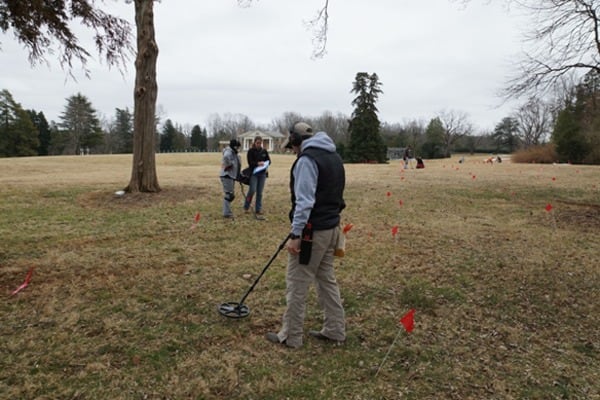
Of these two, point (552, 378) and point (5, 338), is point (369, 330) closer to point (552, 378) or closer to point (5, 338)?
point (552, 378)

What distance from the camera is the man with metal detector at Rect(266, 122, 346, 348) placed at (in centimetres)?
338

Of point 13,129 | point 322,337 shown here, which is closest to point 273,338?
point 322,337

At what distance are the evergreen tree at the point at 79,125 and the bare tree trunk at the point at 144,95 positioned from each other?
64829 mm

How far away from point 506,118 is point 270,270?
93.5 meters

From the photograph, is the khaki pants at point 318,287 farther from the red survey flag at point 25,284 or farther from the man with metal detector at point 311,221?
the red survey flag at point 25,284

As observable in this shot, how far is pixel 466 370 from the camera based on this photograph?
3.47 m

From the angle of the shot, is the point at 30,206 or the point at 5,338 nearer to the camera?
the point at 5,338

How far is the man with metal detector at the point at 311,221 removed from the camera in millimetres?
3379

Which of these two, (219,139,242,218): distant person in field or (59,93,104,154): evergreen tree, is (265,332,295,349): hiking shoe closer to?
(219,139,242,218): distant person in field

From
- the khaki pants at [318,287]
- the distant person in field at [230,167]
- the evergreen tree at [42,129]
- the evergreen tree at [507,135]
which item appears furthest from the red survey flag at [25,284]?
the evergreen tree at [507,135]

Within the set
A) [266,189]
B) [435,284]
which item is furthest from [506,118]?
[435,284]

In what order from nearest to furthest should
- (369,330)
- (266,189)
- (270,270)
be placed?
(369,330) < (270,270) < (266,189)

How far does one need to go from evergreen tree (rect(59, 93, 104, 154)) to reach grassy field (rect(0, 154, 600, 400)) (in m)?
66.6

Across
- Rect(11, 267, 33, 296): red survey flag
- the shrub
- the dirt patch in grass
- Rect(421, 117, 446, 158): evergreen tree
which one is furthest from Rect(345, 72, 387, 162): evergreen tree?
Rect(11, 267, 33, 296): red survey flag
